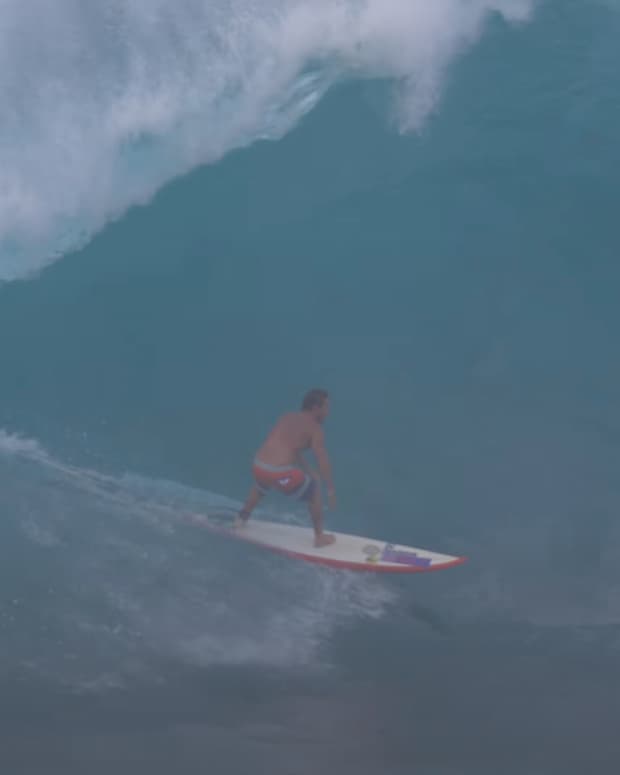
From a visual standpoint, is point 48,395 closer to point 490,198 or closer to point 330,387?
point 330,387

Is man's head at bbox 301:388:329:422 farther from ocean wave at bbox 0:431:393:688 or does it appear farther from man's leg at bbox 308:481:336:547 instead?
ocean wave at bbox 0:431:393:688

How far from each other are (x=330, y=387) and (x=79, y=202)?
305cm

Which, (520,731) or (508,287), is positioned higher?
(508,287)

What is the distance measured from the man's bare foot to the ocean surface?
0.88 ft

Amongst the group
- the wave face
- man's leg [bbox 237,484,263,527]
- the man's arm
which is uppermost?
the wave face

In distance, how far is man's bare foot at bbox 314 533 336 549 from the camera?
19.8ft

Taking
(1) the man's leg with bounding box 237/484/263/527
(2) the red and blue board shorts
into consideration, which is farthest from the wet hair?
(1) the man's leg with bounding box 237/484/263/527

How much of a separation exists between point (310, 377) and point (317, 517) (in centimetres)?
140

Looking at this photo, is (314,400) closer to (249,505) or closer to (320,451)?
(320,451)

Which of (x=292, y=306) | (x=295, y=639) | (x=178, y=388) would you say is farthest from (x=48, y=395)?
(x=295, y=639)

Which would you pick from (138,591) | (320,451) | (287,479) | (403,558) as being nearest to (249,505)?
(287,479)

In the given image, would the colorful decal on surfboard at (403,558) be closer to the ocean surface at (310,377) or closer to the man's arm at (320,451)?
the ocean surface at (310,377)

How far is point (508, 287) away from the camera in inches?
274

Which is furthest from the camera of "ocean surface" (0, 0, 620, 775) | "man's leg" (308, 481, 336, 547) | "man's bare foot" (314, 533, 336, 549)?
"man's bare foot" (314, 533, 336, 549)
